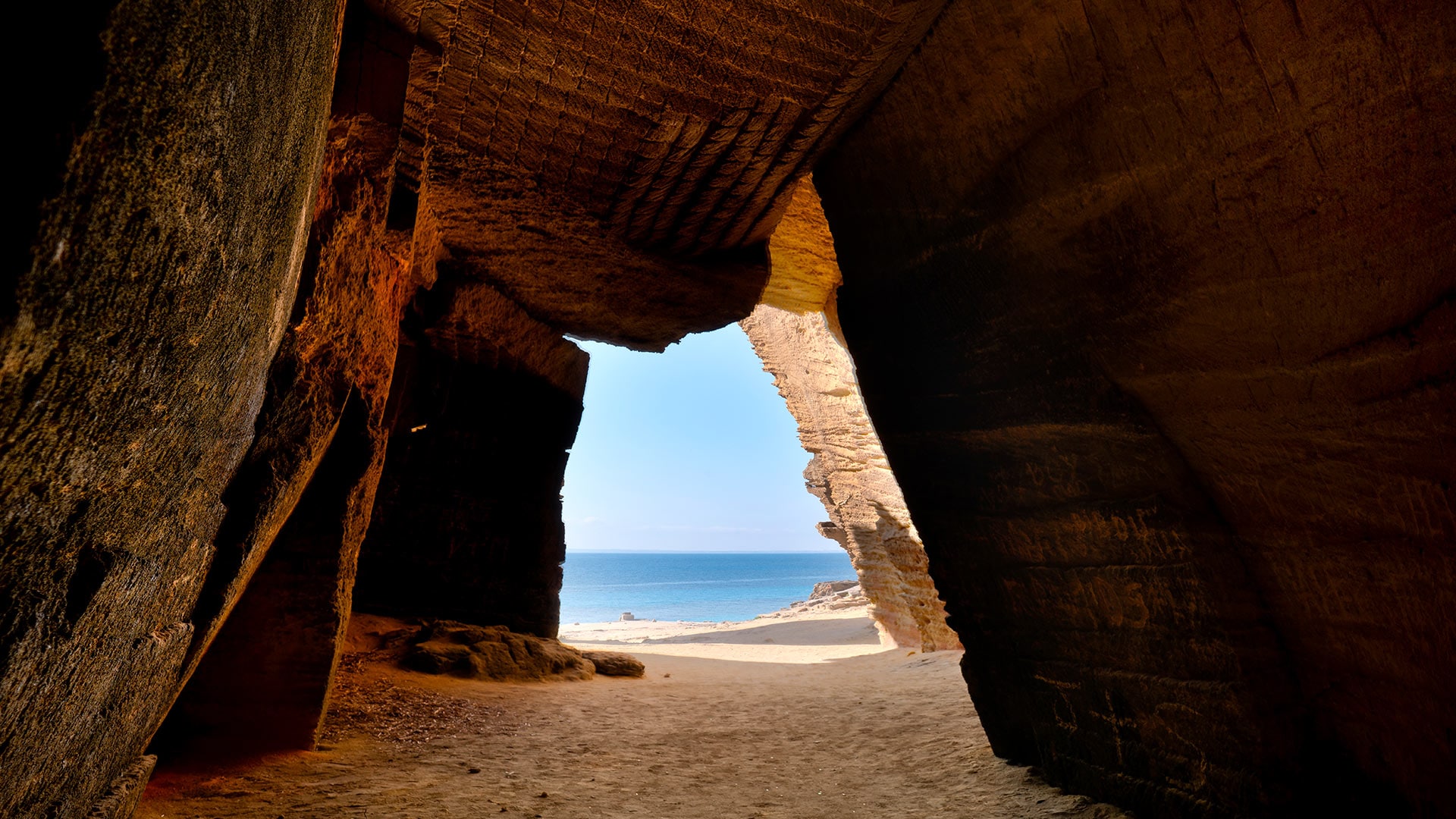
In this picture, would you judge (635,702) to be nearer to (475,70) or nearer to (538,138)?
(538,138)

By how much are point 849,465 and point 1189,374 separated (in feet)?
28.8

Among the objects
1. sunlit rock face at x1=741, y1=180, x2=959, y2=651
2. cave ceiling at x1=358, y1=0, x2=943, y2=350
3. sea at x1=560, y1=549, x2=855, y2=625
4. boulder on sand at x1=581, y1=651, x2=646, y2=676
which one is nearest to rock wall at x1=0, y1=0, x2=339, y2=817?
cave ceiling at x1=358, y1=0, x2=943, y2=350

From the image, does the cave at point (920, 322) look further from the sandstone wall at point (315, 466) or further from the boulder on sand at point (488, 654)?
the boulder on sand at point (488, 654)

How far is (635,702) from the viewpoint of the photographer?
5.39m

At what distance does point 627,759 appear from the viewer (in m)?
3.78

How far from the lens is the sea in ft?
179

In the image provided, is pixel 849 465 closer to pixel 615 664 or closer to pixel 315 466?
pixel 615 664

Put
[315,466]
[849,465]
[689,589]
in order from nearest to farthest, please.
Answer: [315,466], [849,465], [689,589]

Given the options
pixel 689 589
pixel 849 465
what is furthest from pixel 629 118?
pixel 689 589

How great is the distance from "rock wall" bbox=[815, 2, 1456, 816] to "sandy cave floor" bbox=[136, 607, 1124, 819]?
1.98 feet

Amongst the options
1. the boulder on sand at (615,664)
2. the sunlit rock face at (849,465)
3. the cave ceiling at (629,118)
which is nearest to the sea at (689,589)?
the sunlit rock face at (849,465)

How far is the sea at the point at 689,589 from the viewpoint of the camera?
54656 mm

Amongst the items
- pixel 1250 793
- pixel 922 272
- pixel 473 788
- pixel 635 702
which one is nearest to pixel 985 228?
pixel 922 272

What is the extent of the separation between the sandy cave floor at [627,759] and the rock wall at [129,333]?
1295mm
